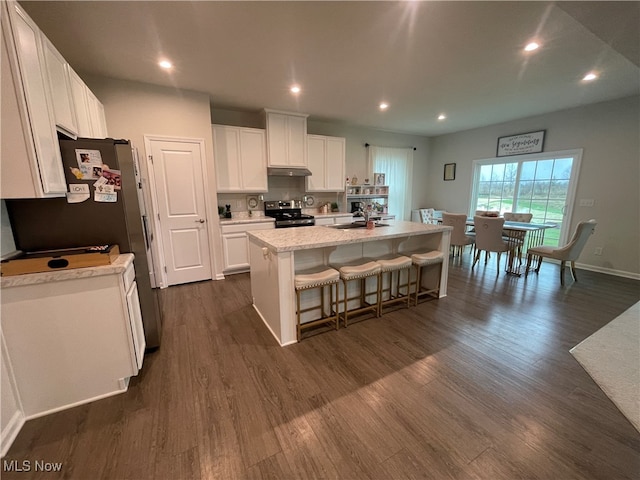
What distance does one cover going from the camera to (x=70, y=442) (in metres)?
1.44

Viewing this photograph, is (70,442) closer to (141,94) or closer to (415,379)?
(415,379)

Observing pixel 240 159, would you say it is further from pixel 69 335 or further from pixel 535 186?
pixel 535 186

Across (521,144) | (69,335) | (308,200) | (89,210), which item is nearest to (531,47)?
(521,144)

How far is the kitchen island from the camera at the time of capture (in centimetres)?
227

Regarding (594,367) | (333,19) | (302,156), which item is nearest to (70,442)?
(333,19)

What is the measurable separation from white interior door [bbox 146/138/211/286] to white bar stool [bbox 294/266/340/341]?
212cm

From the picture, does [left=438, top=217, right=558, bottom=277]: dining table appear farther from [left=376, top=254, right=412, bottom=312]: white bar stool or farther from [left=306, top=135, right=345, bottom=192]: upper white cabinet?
[left=306, top=135, right=345, bottom=192]: upper white cabinet

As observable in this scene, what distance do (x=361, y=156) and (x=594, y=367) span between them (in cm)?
517

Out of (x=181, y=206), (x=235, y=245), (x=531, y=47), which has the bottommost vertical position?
(x=235, y=245)

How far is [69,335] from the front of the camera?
1.62 metres

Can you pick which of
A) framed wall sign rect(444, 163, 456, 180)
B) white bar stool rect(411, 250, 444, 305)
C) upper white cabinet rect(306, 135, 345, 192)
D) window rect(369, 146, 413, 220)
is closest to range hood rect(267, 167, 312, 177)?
upper white cabinet rect(306, 135, 345, 192)

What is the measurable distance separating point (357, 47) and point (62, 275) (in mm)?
2944

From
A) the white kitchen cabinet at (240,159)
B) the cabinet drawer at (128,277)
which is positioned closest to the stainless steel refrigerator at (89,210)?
the cabinet drawer at (128,277)

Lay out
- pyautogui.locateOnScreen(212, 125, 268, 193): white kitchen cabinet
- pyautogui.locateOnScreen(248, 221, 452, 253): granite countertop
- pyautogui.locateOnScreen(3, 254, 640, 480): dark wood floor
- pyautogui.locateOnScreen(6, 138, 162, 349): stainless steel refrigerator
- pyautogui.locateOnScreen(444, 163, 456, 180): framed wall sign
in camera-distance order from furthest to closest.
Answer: pyautogui.locateOnScreen(444, 163, 456, 180): framed wall sign → pyautogui.locateOnScreen(212, 125, 268, 193): white kitchen cabinet → pyautogui.locateOnScreen(248, 221, 452, 253): granite countertop → pyautogui.locateOnScreen(6, 138, 162, 349): stainless steel refrigerator → pyautogui.locateOnScreen(3, 254, 640, 480): dark wood floor
